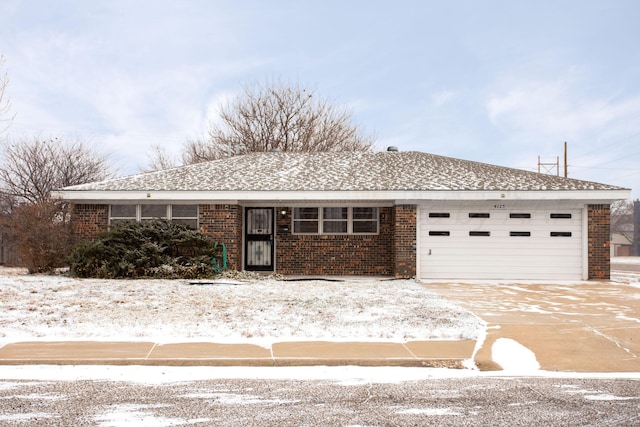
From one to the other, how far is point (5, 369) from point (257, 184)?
11.4m

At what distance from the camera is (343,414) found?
445 cm

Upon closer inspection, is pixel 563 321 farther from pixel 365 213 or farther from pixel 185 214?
pixel 185 214

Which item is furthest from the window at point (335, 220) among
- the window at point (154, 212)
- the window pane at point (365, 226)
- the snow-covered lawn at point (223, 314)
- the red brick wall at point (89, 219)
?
the red brick wall at point (89, 219)

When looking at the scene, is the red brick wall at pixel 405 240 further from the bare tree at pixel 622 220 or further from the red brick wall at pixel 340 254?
the bare tree at pixel 622 220

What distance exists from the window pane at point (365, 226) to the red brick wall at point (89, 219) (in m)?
7.74

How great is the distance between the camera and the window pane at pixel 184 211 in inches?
663

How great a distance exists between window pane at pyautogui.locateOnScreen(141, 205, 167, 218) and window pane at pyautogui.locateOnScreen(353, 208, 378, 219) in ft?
19.6

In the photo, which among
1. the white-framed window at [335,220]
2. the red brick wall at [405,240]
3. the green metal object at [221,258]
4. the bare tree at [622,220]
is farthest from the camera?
the bare tree at [622,220]

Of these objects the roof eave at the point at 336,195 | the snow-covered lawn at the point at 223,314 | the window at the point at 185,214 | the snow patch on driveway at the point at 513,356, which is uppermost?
the roof eave at the point at 336,195

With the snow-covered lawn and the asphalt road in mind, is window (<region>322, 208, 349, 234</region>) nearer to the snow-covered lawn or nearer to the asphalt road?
the snow-covered lawn

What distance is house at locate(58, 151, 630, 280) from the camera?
16.0 metres

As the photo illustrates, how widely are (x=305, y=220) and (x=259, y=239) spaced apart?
5.27 ft

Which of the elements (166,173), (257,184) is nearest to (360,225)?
(257,184)

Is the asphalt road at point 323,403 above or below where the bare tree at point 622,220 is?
below
